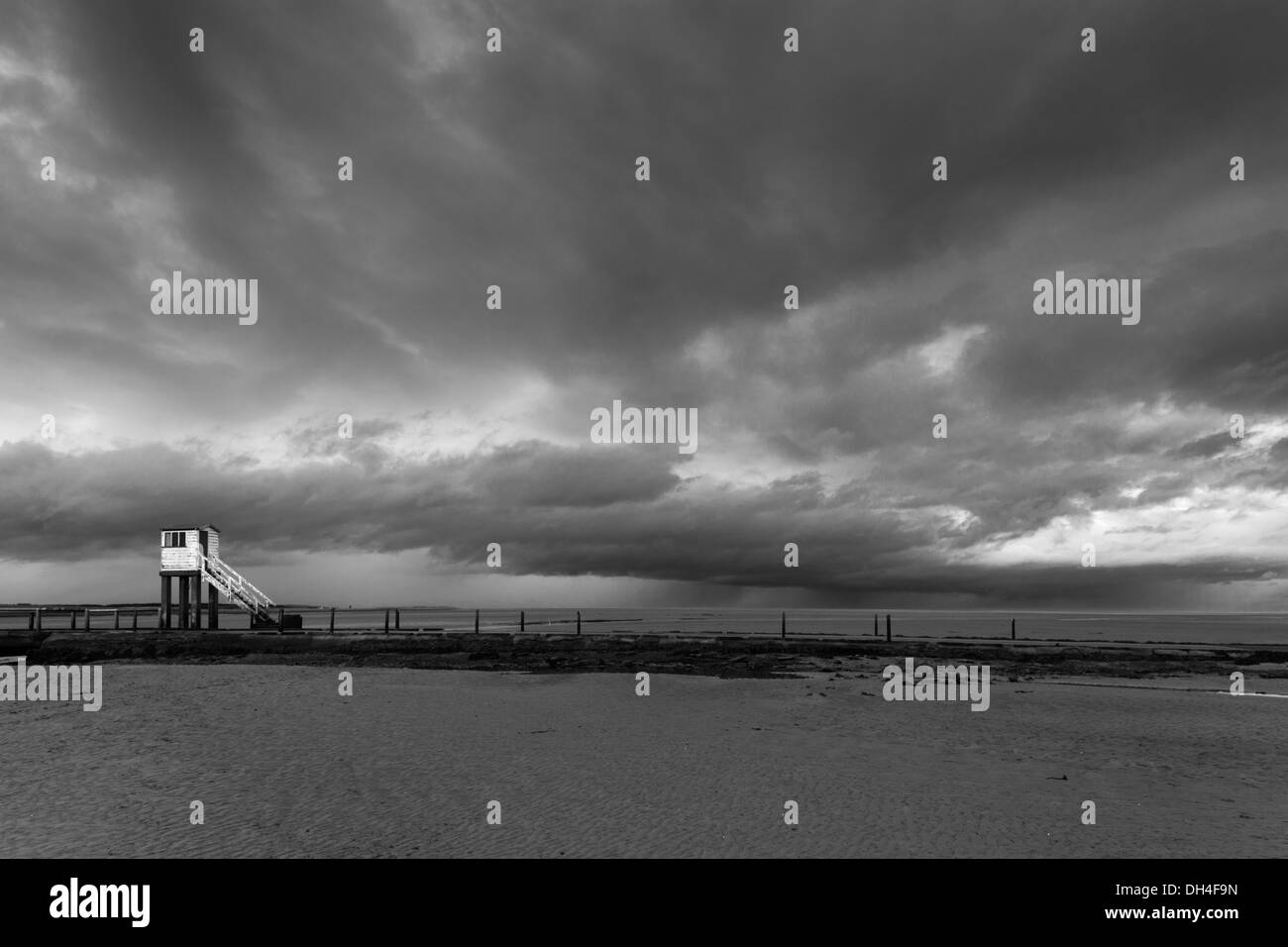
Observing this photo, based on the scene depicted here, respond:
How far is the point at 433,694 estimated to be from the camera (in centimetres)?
2153

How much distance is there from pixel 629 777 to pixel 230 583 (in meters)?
55.8

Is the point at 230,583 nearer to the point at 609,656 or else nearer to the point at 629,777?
the point at 609,656

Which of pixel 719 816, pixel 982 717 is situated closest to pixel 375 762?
pixel 719 816

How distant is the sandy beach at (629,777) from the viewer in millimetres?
8297

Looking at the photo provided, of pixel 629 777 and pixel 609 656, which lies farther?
pixel 609 656

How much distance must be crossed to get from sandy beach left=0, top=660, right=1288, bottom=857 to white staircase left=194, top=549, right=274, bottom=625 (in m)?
40.6

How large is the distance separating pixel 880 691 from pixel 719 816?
15.5 m

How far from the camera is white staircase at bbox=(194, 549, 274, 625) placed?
5672 cm

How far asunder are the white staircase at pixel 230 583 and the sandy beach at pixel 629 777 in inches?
1599

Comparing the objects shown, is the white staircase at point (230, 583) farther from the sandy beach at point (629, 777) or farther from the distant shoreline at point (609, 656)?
the sandy beach at point (629, 777)

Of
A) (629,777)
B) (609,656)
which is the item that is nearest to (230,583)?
(609,656)

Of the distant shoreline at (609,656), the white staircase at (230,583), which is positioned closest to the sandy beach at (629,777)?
the distant shoreline at (609,656)

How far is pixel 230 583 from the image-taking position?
190 feet

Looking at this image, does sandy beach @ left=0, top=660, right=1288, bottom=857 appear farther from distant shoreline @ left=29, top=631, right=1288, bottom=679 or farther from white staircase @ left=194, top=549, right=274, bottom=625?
white staircase @ left=194, top=549, right=274, bottom=625
